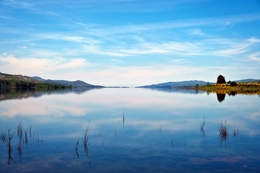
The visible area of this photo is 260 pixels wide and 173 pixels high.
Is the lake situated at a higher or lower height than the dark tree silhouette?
lower

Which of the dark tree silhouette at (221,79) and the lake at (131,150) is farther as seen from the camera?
the dark tree silhouette at (221,79)

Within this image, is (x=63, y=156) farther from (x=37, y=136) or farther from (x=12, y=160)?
(x=37, y=136)

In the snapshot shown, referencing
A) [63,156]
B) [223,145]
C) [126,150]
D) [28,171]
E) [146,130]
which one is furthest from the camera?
[146,130]

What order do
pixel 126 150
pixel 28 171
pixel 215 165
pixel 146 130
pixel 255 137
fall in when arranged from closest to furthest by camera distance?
pixel 28 171
pixel 215 165
pixel 126 150
pixel 255 137
pixel 146 130

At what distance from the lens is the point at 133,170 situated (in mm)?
12828

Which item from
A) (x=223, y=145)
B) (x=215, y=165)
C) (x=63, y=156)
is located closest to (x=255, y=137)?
(x=223, y=145)

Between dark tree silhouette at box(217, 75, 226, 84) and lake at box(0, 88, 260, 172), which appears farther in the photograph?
dark tree silhouette at box(217, 75, 226, 84)

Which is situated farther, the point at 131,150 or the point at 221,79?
the point at 221,79

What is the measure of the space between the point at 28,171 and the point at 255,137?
55.5ft

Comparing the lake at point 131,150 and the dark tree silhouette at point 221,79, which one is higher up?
the dark tree silhouette at point 221,79

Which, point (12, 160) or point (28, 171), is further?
point (12, 160)

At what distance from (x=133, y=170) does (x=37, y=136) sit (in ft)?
35.5

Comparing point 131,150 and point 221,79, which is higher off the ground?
point 221,79

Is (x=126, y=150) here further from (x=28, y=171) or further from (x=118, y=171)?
(x=28, y=171)
